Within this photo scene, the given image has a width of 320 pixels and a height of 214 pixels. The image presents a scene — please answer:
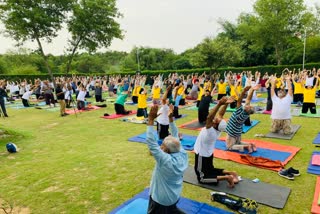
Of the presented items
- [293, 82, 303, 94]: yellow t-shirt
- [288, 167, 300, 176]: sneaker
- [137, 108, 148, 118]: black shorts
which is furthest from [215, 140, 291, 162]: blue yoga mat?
[293, 82, 303, 94]: yellow t-shirt

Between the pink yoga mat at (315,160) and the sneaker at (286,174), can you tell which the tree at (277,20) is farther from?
the sneaker at (286,174)

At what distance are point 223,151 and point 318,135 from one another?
3.67 m

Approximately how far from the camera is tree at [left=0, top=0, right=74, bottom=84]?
65.9 ft

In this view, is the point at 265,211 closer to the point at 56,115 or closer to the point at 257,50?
the point at 56,115

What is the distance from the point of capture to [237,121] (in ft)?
22.7

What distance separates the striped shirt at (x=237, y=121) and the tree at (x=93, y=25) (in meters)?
20.2

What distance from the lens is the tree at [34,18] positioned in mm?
20078

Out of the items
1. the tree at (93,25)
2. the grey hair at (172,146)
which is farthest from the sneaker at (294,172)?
the tree at (93,25)

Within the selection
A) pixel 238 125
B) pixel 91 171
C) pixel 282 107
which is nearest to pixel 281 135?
pixel 282 107

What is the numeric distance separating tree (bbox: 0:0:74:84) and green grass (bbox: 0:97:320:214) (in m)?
13.9

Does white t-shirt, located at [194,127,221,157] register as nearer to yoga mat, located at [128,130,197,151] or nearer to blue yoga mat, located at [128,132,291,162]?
blue yoga mat, located at [128,132,291,162]

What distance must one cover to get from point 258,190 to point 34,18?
70.5 feet

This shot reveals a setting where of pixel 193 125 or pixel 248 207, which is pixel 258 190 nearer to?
pixel 248 207

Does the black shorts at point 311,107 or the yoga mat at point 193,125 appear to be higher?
the black shorts at point 311,107
